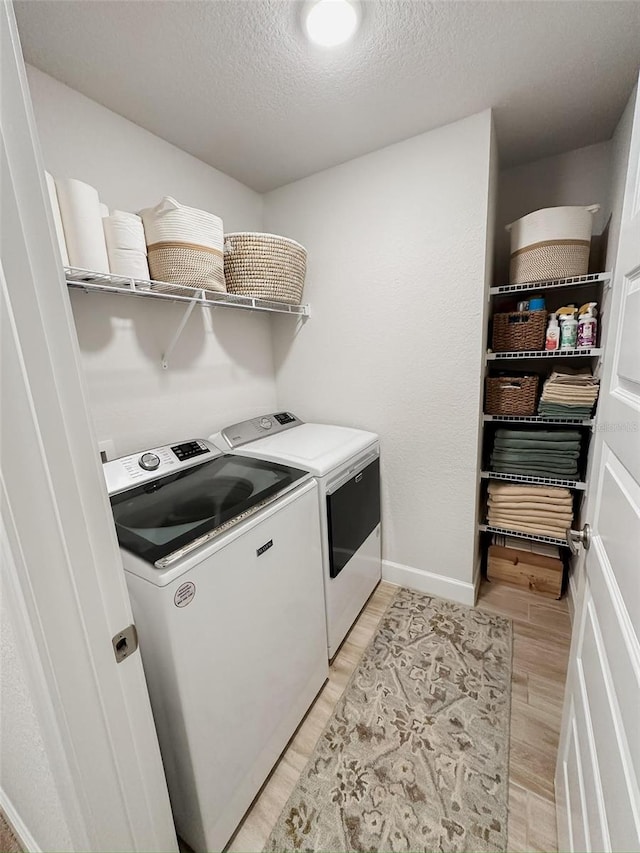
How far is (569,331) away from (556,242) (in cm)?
41

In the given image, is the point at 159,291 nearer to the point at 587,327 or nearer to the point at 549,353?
the point at 549,353

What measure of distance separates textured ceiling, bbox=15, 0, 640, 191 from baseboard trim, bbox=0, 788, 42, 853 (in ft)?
7.74

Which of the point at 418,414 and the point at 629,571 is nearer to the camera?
the point at 629,571

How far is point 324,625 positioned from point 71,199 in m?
1.81

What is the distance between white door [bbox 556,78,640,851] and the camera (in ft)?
1.82

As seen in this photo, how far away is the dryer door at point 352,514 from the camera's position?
1520 mm

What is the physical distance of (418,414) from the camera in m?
1.88

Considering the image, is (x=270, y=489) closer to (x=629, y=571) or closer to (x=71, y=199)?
(x=629, y=571)

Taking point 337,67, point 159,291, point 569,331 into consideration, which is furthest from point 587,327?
point 159,291

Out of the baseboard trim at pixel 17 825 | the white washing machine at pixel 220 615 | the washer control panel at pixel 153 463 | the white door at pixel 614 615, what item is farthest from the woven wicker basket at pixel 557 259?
the baseboard trim at pixel 17 825

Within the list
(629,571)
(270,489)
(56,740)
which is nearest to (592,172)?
(629,571)

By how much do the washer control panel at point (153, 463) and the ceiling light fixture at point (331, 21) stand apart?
60.4 inches

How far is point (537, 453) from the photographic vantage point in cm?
181

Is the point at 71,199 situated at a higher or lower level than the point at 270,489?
higher
